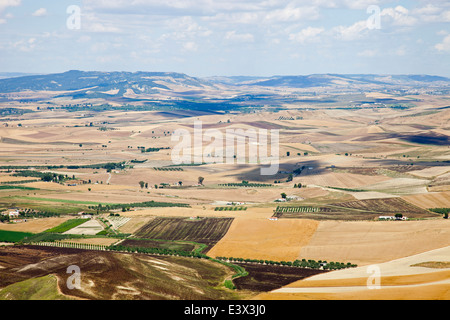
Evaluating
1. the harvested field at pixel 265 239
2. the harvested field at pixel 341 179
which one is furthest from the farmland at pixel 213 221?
the harvested field at pixel 341 179

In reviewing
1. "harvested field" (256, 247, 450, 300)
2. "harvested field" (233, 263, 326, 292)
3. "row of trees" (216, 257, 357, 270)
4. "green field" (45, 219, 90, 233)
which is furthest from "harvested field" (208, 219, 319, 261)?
"green field" (45, 219, 90, 233)

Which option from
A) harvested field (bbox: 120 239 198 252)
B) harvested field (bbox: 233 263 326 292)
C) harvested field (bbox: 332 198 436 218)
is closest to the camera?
harvested field (bbox: 233 263 326 292)

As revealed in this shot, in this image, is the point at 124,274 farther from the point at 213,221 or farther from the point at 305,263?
the point at 213,221

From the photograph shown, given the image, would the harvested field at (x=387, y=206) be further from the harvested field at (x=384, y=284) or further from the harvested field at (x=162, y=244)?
the harvested field at (x=162, y=244)

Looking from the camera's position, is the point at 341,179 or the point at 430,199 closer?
the point at 430,199

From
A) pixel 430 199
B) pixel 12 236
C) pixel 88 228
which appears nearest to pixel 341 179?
pixel 430 199

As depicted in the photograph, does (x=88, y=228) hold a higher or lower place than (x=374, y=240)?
lower

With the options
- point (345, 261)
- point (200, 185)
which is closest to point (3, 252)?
point (345, 261)

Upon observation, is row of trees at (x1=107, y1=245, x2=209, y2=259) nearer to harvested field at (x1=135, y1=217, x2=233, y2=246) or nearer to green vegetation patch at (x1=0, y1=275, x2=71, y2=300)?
harvested field at (x1=135, y1=217, x2=233, y2=246)

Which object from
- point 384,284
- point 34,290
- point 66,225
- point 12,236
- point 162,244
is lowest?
point 162,244

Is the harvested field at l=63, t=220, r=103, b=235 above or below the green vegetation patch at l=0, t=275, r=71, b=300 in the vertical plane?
below
